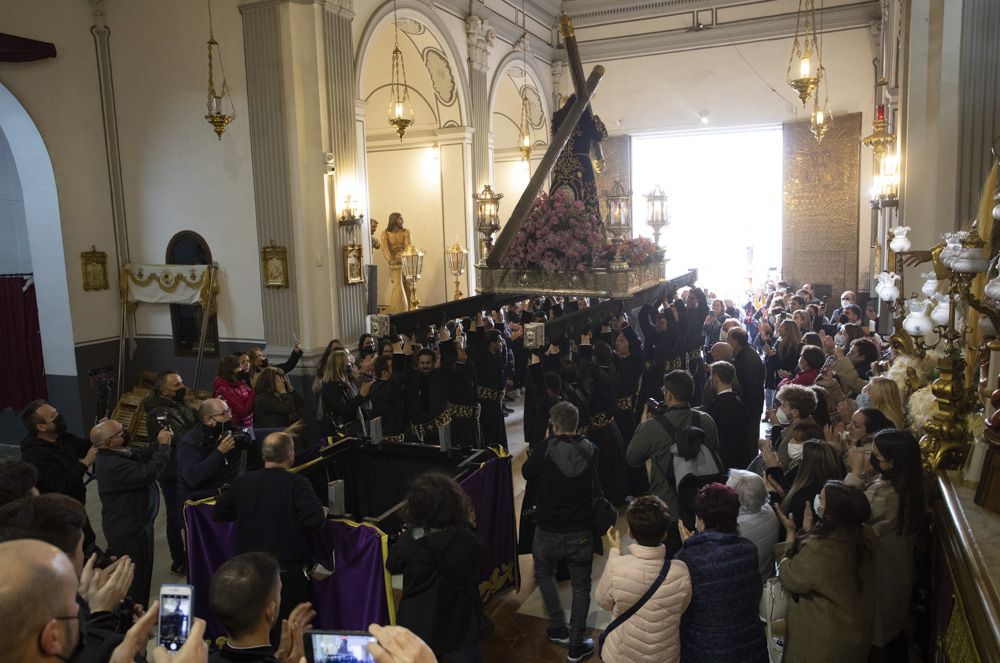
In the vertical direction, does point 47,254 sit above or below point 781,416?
above

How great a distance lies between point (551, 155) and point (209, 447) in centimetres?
675

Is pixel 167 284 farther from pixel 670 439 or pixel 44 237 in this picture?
pixel 670 439

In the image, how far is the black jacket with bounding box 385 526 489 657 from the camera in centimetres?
338

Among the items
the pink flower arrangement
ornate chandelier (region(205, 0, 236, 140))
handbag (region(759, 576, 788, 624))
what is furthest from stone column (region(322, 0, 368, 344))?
handbag (region(759, 576, 788, 624))

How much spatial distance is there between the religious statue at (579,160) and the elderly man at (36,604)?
9.37 meters

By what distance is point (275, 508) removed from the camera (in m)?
4.09

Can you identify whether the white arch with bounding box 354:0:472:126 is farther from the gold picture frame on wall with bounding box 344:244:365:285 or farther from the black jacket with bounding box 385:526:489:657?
the black jacket with bounding box 385:526:489:657

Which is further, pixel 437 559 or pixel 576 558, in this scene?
pixel 576 558

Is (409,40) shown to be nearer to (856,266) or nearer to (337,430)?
(337,430)

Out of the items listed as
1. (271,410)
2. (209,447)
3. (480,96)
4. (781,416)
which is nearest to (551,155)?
(480,96)

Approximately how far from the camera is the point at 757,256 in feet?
62.8

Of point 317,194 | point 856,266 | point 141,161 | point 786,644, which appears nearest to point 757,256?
point 856,266

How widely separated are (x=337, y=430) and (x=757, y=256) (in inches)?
595

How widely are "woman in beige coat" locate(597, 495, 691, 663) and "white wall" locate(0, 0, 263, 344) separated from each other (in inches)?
314
